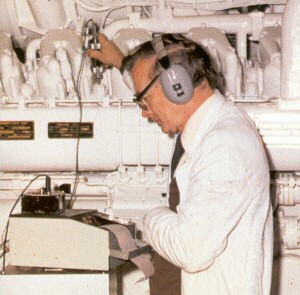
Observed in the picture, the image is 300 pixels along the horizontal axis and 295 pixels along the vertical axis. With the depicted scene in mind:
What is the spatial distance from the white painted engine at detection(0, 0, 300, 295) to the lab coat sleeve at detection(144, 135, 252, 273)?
4.57ft

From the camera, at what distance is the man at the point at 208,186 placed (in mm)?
1560

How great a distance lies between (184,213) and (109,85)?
1.99 meters

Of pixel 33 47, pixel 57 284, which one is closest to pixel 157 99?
pixel 57 284

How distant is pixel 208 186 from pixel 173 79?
0.30m

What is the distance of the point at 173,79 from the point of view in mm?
1634

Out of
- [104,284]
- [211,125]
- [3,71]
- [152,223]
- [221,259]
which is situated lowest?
[104,284]

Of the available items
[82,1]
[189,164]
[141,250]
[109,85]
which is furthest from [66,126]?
[189,164]

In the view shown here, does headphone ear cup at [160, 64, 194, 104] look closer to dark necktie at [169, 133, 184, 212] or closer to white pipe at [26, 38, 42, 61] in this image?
dark necktie at [169, 133, 184, 212]

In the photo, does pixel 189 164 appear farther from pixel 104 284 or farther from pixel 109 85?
pixel 109 85

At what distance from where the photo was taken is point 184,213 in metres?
1.58

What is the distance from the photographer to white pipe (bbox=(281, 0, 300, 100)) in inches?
111

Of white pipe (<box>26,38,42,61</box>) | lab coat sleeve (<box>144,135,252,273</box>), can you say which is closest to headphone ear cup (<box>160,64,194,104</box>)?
lab coat sleeve (<box>144,135,252,273</box>)

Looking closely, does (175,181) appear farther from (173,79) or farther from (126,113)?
(126,113)

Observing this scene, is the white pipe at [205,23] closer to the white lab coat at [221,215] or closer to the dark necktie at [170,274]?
the dark necktie at [170,274]
